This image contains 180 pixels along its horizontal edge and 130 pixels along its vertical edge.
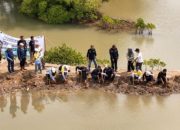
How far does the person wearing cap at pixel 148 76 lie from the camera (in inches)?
770

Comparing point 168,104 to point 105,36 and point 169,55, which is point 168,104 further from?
point 105,36

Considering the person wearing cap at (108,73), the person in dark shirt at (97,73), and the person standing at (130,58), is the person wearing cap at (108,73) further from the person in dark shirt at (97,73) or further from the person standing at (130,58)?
the person standing at (130,58)

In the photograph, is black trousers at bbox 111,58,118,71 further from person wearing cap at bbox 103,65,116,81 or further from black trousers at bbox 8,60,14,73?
black trousers at bbox 8,60,14,73

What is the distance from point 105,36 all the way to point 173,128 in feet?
33.2

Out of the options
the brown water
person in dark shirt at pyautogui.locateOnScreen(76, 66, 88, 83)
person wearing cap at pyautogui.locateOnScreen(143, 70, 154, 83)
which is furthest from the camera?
person in dark shirt at pyautogui.locateOnScreen(76, 66, 88, 83)

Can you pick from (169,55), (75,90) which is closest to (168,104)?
(75,90)

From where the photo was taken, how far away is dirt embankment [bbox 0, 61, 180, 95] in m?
19.7

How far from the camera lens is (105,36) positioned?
86.8 ft

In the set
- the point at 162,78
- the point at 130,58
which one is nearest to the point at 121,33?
the point at 130,58

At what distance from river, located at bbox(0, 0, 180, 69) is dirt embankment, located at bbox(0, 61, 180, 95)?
8.90 ft

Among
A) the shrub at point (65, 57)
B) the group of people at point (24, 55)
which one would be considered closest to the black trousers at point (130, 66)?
the shrub at point (65, 57)

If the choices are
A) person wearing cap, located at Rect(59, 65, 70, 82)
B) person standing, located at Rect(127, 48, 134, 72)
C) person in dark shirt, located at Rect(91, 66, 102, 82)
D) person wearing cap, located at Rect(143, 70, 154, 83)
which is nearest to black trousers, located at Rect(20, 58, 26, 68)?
person wearing cap, located at Rect(59, 65, 70, 82)

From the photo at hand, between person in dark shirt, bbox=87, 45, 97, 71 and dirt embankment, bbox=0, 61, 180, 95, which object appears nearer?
dirt embankment, bbox=0, 61, 180, 95

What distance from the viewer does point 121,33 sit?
26797 millimetres
